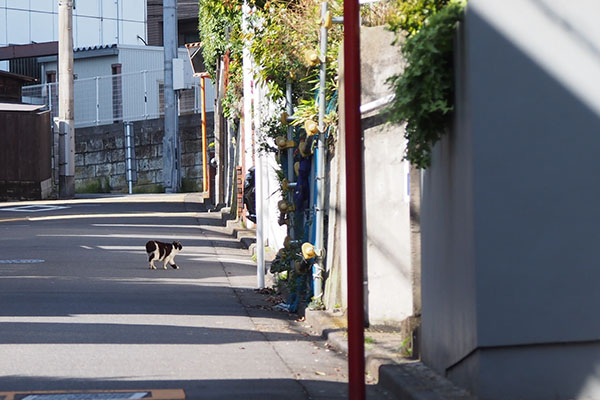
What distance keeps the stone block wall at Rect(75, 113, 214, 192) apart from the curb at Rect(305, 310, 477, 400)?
29360mm

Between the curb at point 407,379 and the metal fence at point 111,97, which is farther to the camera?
the metal fence at point 111,97

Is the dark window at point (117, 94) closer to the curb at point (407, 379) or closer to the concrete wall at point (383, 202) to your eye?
the concrete wall at point (383, 202)

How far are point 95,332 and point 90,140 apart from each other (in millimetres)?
29443

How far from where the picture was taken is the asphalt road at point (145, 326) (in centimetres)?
738

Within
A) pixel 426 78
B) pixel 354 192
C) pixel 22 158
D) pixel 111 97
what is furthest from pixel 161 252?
pixel 111 97

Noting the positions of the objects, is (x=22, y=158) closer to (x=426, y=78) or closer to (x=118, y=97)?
(x=118, y=97)

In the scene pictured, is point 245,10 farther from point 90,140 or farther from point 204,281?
point 90,140

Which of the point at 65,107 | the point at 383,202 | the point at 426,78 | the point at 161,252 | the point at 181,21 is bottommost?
the point at 161,252

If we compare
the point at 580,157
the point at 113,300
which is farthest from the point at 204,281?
the point at 580,157

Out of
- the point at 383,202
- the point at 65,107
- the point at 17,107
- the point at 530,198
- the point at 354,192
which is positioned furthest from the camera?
the point at 17,107

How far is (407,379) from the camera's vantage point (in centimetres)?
673

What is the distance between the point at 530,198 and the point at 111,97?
34994mm

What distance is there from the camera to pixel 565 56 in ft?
19.9

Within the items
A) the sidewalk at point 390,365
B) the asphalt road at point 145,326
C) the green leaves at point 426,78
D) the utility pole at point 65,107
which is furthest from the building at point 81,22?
the green leaves at point 426,78
